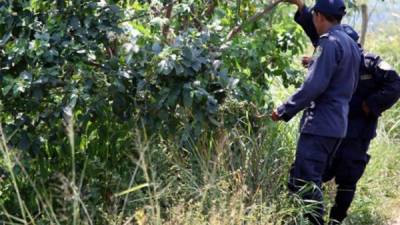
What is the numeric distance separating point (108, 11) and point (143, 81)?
0.48 m

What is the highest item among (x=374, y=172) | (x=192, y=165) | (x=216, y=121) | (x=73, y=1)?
(x=73, y=1)

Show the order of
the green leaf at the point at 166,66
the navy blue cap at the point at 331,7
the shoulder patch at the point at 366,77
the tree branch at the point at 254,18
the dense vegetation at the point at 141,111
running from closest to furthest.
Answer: the green leaf at the point at 166,66
the dense vegetation at the point at 141,111
the navy blue cap at the point at 331,7
the shoulder patch at the point at 366,77
the tree branch at the point at 254,18

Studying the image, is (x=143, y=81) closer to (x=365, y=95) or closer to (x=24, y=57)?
(x=24, y=57)

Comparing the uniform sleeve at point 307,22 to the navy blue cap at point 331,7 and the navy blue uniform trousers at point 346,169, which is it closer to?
the navy blue cap at point 331,7

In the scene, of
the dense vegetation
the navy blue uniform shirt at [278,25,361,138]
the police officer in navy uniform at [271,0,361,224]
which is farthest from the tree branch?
the navy blue uniform shirt at [278,25,361,138]

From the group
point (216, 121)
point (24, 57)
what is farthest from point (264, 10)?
point (24, 57)

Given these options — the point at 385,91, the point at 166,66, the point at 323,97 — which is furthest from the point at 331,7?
the point at 166,66

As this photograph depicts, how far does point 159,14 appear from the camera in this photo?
203 inches

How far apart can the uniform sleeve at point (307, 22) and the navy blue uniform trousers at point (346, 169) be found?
2.44 feet

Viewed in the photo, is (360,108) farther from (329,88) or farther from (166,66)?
(166,66)

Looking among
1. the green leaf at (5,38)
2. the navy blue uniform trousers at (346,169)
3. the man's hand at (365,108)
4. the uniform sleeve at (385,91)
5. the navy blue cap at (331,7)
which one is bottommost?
the navy blue uniform trousers at (346,169)

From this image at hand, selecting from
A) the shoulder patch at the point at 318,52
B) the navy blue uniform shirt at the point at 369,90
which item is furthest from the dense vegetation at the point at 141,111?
the shoulder patch at the point at 318,52

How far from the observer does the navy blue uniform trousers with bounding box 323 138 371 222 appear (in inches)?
205

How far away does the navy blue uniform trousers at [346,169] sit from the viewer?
5.20 metres
